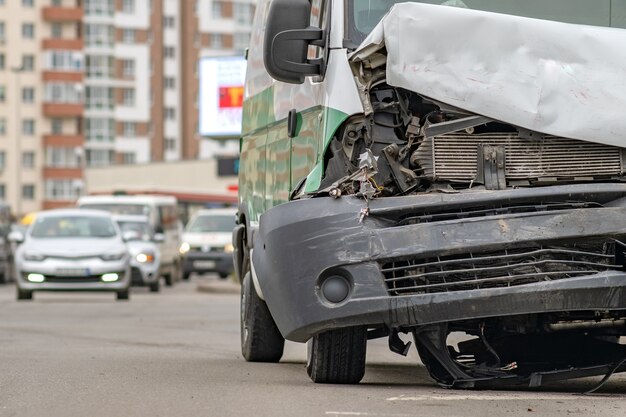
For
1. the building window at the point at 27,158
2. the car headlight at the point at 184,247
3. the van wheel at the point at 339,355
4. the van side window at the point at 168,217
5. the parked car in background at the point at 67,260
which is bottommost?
the building window at the point at 27,158

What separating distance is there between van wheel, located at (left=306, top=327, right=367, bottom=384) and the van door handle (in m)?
1.42

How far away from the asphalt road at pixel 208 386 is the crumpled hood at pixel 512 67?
154 cm

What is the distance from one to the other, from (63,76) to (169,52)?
1417 cm

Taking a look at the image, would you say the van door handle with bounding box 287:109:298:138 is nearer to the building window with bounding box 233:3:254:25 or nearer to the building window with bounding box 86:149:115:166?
the building window with bounding box 86:149:115:166

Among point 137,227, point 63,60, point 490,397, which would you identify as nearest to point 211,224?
point 137,227

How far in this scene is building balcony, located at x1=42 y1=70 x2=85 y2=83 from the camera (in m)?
136

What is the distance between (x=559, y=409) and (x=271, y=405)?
4.82 ft

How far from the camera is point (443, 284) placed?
927cm

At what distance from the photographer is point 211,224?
48594 mm

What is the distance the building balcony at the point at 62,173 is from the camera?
447 feet

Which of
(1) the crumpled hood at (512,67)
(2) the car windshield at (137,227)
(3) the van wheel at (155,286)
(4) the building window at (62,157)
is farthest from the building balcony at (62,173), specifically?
(1) the crumpled hood at (512,67)

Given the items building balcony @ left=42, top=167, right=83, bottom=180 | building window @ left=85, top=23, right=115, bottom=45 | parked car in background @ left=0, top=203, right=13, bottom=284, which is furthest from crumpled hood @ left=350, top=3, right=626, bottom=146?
building window @ left=85, top=23, right=115, bottom=45

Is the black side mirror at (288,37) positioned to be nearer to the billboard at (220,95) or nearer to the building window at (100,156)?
the billboard at (220,95)

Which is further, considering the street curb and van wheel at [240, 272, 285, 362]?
the street curb
